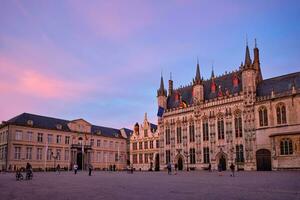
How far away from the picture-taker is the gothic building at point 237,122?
47.2 meters

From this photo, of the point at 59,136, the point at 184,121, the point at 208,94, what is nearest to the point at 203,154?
the point at 184,121

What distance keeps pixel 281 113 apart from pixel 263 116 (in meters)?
3.19

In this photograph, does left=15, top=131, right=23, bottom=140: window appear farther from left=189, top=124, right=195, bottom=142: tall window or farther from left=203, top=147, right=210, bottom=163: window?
left=203, top=147, right=210, bottom=163: window

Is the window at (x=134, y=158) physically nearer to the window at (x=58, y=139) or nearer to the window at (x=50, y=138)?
the window at (x=58, y=139)

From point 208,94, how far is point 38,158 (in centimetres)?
4170

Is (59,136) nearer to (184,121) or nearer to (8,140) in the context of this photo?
(8,140)

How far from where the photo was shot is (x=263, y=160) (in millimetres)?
49625

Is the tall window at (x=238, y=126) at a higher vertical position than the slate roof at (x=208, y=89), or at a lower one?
lower

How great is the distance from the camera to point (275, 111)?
49.2m

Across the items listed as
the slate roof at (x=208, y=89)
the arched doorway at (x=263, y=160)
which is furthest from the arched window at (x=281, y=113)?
the slate roof at (x=208, y=89)

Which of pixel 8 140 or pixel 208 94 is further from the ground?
pixel 208 94

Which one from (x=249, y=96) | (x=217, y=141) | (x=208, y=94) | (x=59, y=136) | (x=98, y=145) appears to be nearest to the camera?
(x=249, y=96)

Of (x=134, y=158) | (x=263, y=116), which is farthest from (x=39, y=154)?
(x=263, y=116)

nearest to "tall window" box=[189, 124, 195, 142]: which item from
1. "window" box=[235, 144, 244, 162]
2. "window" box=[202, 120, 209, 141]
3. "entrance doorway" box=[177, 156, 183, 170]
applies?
"window" box=[202, 120, 209, 141]
